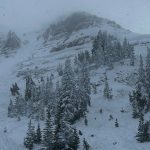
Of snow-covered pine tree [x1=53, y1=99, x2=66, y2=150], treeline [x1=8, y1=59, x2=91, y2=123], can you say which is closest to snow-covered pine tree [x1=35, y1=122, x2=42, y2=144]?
treeline [x1=8, y1=59, x2=91, y2=123]

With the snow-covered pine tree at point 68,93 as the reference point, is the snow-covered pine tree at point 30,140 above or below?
below

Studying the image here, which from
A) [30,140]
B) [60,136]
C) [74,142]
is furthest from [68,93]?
[74,142]

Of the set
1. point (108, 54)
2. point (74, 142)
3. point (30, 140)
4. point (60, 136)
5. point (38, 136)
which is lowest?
point (30, 140)

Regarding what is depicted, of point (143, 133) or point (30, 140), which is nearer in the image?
point (143, 133)

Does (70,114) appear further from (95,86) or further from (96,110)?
(95,86)

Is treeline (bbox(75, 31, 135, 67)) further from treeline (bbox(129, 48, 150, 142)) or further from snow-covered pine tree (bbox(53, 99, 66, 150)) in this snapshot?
snow-covered pine tree (bbox(53, 99, 66, 150))

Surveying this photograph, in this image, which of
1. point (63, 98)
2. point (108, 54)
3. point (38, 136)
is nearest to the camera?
point (38, 136)

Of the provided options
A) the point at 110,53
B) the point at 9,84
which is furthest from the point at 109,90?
the point at 9,84

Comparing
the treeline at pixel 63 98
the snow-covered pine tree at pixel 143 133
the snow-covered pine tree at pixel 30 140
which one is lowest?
the snow-covered pine tree at pixel 30 140

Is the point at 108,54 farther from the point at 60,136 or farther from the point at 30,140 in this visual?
the point at 60,136

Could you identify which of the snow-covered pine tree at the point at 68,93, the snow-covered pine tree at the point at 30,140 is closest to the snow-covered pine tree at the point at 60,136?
the snow-covered pine tree at the point at 30,140

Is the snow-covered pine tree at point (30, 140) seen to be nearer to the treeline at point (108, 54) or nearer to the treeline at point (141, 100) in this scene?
the treeline at point (141, 100)

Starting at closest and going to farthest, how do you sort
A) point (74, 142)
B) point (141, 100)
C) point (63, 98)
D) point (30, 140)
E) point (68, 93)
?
point (74, 142) → point (30, 140) → point (68, 93) → point (63, 98) → point (141, 100)

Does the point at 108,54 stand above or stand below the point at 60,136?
above
